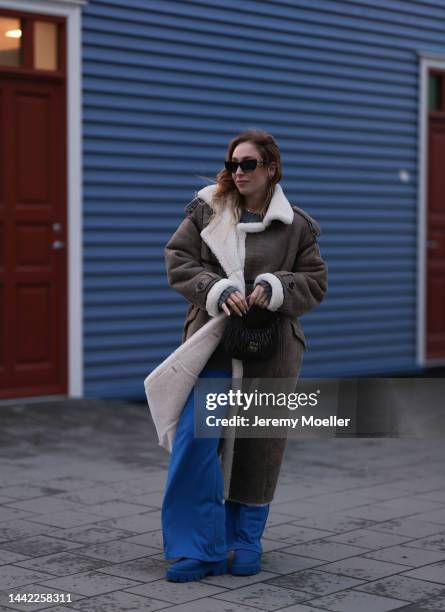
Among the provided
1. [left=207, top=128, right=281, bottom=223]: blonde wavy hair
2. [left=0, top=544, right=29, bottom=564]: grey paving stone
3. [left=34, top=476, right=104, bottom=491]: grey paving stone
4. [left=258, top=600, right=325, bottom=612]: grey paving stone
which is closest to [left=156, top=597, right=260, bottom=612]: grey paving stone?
[left=258, top=600, right=325, bottom=612]: grey paving stone

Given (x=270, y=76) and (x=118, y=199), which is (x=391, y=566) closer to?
(x=118, y=199)

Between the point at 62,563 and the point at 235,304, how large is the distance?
1.36 metres

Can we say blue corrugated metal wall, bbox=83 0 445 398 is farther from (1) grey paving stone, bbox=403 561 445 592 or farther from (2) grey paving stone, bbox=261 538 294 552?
(1) grey paving stone, bbox=403 561 445 592

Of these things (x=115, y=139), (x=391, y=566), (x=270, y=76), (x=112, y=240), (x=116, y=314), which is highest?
(x=270, y=76)

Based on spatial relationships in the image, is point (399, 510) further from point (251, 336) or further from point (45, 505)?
point (251, 336)

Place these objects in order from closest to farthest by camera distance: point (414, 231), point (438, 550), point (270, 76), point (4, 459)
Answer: point (438, 550) < point (4, 459) < point (270, 76) < point (414, 231)

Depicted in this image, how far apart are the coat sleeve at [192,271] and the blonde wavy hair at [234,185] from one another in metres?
0.10

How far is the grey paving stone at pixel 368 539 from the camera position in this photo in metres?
5.55

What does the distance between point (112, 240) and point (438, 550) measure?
4.94 metres

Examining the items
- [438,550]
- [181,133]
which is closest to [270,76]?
[181,133]

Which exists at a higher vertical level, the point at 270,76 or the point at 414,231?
the point at 270,76

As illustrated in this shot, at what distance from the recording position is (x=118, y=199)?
384 inches

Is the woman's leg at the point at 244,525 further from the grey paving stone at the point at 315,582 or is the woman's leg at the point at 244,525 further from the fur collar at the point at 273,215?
the fur collar at the point at 273,215

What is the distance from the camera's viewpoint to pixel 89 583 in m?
4.79
